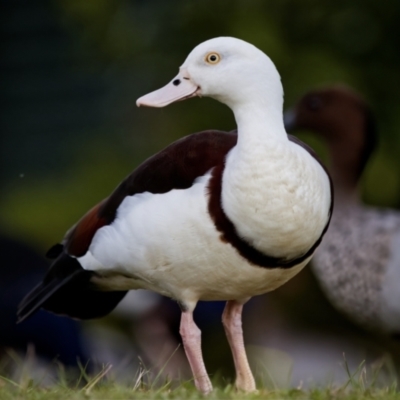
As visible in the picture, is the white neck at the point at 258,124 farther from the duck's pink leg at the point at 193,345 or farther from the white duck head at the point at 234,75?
the duck's pink leg at the point at 193,345

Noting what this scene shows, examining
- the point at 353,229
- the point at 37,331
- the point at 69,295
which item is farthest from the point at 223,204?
the point at 353,229

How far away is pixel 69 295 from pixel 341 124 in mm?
3608

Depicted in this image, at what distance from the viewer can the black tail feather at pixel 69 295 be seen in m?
5.18

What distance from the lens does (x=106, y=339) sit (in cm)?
842

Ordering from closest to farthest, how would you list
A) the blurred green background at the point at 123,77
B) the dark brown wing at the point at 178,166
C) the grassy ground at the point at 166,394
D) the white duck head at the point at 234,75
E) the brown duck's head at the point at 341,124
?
the grassy ground at the point at 166,394
the white duck head at the point at 234,75
the dark brown wing at the point at 178,166
the brown duck's head at the point at 341,124
the blurred green background at the point at 123,77

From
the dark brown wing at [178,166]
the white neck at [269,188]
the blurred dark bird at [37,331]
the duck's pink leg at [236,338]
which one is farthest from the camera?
the blurred dark bird at [37,331]

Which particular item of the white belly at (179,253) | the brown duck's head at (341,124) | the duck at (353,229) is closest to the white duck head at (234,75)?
the white belly at (179,253)

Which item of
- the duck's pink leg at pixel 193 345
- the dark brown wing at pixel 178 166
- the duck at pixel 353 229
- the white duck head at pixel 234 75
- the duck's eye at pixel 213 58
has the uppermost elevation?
the duck's eye at pixel 213 58

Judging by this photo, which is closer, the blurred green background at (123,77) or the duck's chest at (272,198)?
the duck's chest at (272,198)

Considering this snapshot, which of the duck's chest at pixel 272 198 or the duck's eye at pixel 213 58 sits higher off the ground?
the duck's eye at pixel 213 58

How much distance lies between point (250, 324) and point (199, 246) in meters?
4.65

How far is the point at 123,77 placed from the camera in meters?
10.0

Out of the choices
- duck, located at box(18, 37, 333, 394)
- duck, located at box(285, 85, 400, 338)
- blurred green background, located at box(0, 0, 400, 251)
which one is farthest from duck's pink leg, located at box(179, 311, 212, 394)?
blurred green background, located at box(0, 0, 400, 251)

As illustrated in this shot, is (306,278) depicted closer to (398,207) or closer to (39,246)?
(398,207)
